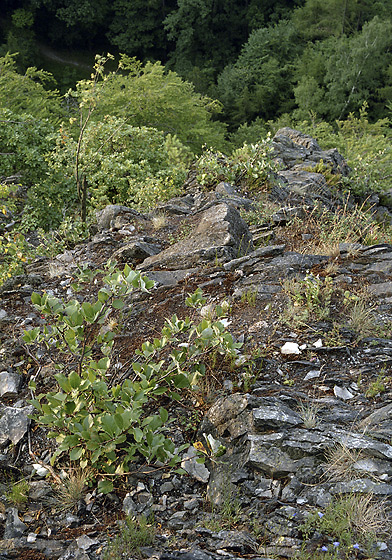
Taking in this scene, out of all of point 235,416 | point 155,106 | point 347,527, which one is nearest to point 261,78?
point 155,106

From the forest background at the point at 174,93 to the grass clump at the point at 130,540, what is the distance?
3.59 metres

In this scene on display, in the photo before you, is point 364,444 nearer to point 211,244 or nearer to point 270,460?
point 270,460

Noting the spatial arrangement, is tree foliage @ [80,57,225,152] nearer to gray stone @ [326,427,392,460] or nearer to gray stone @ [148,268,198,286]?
gray stone @ [148,268,198,286]

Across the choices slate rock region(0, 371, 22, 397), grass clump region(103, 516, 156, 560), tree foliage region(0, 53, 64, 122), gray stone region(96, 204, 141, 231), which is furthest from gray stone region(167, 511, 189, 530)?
tree foliage region(0, 53, 64, 122)

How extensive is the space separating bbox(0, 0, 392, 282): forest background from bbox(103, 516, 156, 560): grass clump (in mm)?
3588

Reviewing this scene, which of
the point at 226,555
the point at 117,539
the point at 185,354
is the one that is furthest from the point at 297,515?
the point at 185,354

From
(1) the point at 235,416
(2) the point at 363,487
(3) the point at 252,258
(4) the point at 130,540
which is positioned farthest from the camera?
(3) the point at 252,258

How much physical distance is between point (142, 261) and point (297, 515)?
4.05 m

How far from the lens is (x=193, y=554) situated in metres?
2.55

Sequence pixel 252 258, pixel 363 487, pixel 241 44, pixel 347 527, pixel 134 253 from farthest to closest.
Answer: pixel 241 44
pixel 134 253
pixel 252 258
pixel 363 487
pixel 347 527

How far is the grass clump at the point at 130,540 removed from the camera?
2.62 metres

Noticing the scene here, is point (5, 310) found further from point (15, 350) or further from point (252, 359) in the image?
point (252, 359)

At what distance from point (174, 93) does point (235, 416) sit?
13.4 metres

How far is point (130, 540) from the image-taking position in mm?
2719
